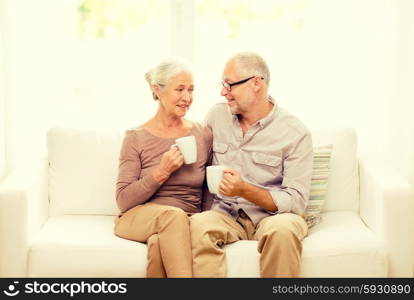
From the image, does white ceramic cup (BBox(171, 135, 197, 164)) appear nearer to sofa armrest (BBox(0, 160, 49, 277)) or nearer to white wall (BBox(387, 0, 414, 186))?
sofa armrest (BBox(0, 160, 49, 277))

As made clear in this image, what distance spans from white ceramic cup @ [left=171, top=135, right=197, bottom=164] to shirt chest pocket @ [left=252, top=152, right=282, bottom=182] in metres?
0.29

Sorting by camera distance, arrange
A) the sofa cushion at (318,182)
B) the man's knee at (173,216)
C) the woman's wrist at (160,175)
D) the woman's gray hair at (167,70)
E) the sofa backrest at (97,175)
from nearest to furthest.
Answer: the man's knee at (173,216) < the woman's wrist at (160,175) < the woman's gray hair at (167,70) < the sofa cushion at (318,182) < the sofa backrest at (97,175)

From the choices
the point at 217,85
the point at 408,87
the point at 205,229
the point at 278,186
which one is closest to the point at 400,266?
the point at 278,186

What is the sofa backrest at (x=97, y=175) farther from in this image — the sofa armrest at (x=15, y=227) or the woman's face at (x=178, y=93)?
the woman's face at (x=178, y=93)

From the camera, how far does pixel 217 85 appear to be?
397 cm

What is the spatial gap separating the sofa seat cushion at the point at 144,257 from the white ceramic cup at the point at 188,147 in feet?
1.20

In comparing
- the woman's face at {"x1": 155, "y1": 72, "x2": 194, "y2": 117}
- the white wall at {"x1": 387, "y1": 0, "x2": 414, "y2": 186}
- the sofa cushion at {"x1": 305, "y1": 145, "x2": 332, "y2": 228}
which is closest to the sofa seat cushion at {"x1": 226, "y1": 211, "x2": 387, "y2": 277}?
the sofa cushion at {"x1": 305, "y1": 145, "x2": 332, "y2": 228}

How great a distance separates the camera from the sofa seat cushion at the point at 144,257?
292 centimetres

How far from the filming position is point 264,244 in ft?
9.39

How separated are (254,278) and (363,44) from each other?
1.46 m

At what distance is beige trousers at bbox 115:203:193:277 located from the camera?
9.34 ft

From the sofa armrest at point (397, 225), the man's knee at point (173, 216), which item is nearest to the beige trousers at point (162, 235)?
the man's knee at point (173, 216)

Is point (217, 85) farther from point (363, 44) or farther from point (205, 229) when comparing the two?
point (205, 229)

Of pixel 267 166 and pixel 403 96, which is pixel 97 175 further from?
pixel 403 96
